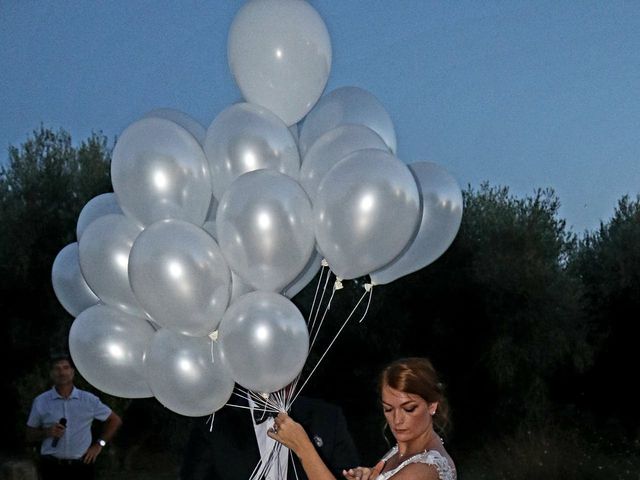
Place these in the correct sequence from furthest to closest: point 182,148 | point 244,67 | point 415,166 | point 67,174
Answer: point 67,174 → point 415,166 → point 244,67 → point 182,148

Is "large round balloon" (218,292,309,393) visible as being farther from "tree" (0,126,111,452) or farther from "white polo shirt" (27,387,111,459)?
"tree" (0,126,111,452)

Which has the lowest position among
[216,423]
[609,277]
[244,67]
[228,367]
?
[216,423]

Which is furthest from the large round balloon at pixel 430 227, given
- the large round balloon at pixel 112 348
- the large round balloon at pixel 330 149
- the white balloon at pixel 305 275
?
the large round balloon at pixel 112 348

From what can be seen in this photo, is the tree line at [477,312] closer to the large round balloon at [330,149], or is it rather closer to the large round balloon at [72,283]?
the large round balloon at [72,283]

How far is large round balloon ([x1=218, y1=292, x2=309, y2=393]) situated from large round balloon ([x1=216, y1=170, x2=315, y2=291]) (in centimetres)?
11

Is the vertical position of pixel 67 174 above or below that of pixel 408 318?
above

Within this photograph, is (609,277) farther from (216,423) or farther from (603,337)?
(216,423)

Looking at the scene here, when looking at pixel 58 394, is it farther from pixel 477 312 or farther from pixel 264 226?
pixel 477 312

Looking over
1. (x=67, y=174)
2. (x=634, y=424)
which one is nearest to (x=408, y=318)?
(x=634, y=424)

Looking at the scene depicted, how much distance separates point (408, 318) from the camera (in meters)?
10.5

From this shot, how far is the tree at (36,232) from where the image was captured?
9.55 meters

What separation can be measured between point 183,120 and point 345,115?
0.73 meters

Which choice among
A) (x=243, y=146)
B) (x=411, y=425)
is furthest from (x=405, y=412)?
(x=243, y=146)

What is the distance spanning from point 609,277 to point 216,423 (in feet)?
28.3
